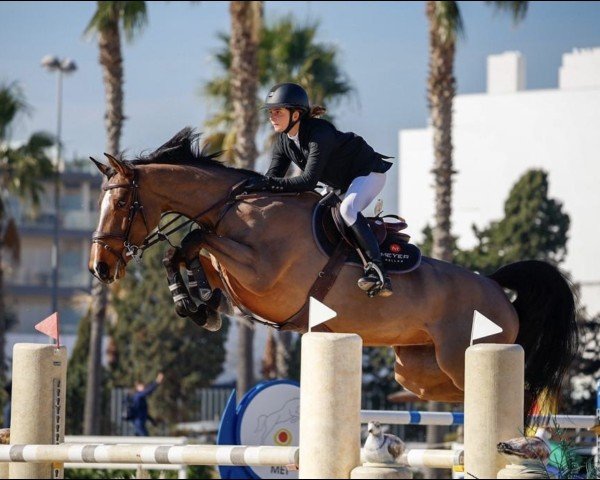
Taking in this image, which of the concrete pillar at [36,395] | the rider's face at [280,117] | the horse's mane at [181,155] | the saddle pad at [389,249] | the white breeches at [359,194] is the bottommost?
the concrete pillar at [36,395]

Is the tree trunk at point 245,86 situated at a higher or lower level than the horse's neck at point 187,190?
higher

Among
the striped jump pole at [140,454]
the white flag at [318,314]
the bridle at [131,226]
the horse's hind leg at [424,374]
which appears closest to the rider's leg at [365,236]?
the bridle at [131,226]

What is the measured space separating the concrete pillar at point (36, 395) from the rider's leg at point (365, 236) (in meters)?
1.81

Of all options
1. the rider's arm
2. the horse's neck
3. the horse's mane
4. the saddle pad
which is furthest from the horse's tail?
the horse's neck

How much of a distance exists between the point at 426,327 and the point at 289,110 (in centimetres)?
155

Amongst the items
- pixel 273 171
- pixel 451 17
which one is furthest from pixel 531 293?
pixel 451 17

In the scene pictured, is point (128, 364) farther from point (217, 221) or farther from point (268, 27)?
point (217, 221)

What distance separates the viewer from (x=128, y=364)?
26141 millimetres

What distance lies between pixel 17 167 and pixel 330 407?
72.7 feet

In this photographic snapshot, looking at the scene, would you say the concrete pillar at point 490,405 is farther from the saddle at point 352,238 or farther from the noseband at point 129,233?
the noseband at point 129,233

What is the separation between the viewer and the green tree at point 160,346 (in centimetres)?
2534

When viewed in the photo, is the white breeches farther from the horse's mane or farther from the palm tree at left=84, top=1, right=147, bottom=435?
the palm tree at left=84, top=1, right=147, bottom=435

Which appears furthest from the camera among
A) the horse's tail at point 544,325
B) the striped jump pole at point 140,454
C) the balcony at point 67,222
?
the balcony at point 67,222

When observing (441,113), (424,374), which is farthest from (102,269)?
(441,113)
